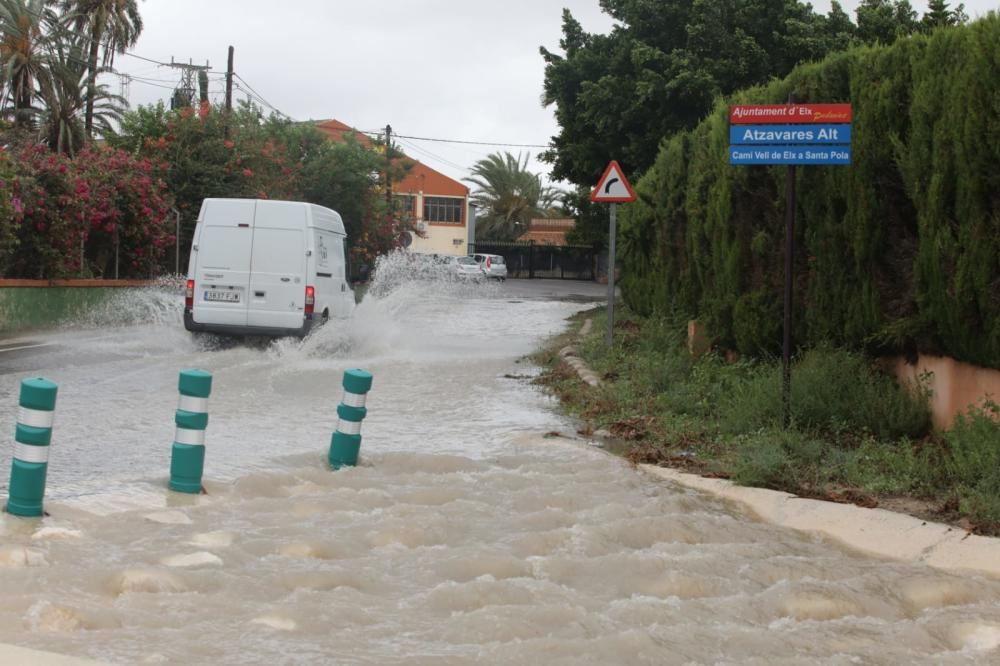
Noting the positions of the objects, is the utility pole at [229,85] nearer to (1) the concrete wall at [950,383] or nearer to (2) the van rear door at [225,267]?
(2) the van rear door at [225,267]

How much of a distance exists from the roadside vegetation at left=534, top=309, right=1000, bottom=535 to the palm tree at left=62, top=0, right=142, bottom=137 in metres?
39.2

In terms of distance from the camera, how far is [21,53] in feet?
124

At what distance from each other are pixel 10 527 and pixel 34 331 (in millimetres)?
15639

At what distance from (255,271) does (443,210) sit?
243ft

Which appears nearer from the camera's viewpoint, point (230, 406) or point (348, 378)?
point (348, 378)

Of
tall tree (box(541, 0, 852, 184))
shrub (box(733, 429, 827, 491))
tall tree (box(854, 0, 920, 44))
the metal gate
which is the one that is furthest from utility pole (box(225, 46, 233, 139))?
the metal gate

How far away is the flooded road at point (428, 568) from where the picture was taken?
4.53 m

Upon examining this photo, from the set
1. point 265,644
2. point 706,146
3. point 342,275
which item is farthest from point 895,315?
point 342,275

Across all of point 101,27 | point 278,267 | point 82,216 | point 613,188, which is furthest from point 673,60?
point 101,27

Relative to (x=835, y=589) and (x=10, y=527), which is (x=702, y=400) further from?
(x=10, y=527)

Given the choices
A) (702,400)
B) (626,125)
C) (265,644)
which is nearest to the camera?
(265,644)

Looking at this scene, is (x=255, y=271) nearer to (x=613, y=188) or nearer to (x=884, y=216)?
(x=613, y=188)

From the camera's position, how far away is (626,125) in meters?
28.5

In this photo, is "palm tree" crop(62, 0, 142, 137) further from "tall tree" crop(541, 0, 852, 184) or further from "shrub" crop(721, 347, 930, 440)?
"shrub" crop(721, 347, 930, 440)
